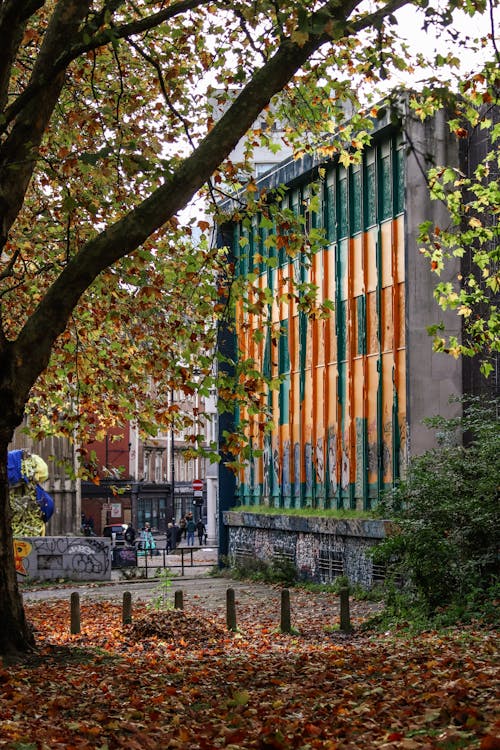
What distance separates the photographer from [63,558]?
33.4 m

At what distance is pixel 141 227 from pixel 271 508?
83.1 ft

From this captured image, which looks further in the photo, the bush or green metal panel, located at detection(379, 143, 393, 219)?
green metal panel, located at detection(379, 143, 393, 219)

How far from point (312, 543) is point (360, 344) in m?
5.97

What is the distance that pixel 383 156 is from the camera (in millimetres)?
28328

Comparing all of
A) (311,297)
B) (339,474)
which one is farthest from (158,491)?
(311,297)

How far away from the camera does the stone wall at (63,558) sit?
108ft

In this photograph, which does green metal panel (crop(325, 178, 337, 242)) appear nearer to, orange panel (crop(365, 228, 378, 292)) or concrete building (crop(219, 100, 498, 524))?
concrete building (crop(219, 100, 498, 524))

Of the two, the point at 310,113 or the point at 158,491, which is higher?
the point at 310,113

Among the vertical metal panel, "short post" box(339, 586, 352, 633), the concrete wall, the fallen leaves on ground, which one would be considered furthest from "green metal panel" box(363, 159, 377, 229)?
the fallen leaves on ground

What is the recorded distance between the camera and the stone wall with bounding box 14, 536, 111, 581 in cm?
Result: 3281

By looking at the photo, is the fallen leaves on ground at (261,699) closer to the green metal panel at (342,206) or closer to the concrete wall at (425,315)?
the concrete wall at (425,315)

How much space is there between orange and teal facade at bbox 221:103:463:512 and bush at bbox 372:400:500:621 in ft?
21.9

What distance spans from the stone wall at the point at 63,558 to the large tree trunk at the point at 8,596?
20.0 meters

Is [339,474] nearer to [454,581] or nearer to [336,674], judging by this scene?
[454,581]
